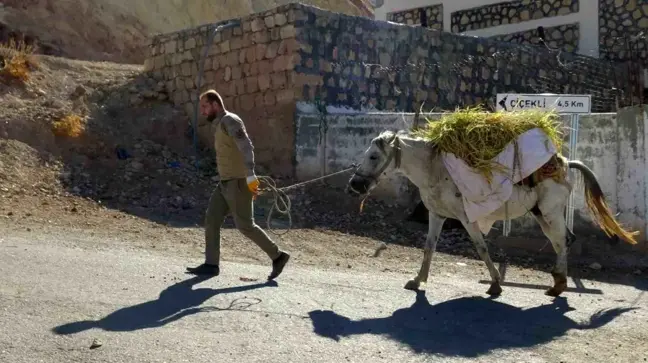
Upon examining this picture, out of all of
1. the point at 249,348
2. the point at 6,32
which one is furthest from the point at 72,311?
the point at 6,32

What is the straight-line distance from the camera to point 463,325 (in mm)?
6570

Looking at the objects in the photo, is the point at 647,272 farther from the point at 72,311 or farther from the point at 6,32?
the point at 6,32

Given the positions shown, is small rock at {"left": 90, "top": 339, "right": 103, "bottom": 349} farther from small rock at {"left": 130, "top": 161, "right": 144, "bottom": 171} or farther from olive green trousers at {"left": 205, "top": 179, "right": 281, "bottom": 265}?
small rock at {"left": 130, "top": 161, "right": 144, "bottom": 171}

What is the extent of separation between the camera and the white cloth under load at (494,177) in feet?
25.5

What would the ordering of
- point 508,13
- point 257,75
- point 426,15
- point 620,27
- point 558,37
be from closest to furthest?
point 257,75 → point 620,27 → point 558,37 → point 508,13 → point 426,15

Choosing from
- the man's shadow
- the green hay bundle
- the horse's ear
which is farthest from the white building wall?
the man's shadow

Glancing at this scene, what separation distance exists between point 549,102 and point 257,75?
5.86m

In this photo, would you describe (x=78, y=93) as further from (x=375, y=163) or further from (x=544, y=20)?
(x=544, y=20)

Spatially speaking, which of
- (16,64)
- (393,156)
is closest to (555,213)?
(393,156)

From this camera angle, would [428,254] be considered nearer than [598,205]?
Yes

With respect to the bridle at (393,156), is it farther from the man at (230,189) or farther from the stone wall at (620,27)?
the stone wall at (620,27)

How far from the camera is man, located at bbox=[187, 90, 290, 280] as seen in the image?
775 cm

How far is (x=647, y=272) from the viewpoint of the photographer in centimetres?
1054

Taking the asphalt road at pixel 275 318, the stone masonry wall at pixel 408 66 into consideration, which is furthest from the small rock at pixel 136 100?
the asphalt road at pixel 275 318
